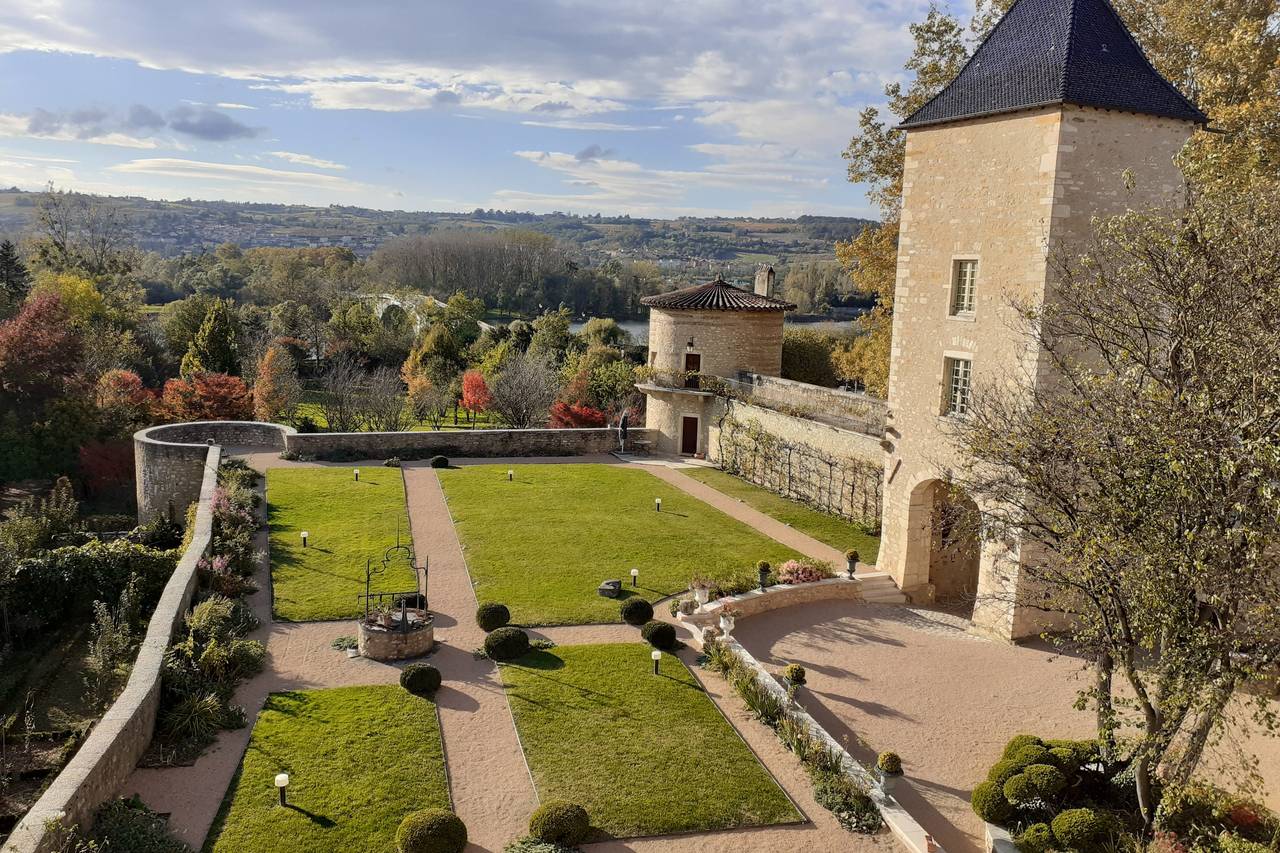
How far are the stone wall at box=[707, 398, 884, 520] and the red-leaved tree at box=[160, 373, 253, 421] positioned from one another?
62.5 ft

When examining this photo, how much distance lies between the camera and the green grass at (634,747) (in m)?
11.5

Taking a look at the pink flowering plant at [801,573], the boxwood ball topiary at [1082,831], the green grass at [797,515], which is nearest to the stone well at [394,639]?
the pink flowering plant at [801,573]

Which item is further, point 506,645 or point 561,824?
point 506,645

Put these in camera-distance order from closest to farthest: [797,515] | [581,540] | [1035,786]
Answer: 1. [1035,786]
2. [581,540]
3. [797,515]

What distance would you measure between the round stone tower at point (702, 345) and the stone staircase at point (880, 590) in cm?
1396

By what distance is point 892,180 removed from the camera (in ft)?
94.5

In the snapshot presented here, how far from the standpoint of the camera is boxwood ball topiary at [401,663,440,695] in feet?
47.8

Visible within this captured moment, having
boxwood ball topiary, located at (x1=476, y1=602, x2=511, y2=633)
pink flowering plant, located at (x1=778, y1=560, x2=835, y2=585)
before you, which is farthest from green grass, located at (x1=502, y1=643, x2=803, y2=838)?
pink flowering plant, located at (x1=778, y1=560, x2=835, y2=585)

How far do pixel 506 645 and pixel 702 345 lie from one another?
19.2m

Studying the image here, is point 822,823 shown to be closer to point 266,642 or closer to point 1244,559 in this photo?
point 1244,559

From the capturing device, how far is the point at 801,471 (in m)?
27.9

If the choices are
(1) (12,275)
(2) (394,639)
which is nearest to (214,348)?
(1) (12,275)

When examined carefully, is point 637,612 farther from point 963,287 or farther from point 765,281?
point 765,281

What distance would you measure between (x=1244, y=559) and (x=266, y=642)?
15.2 meters
